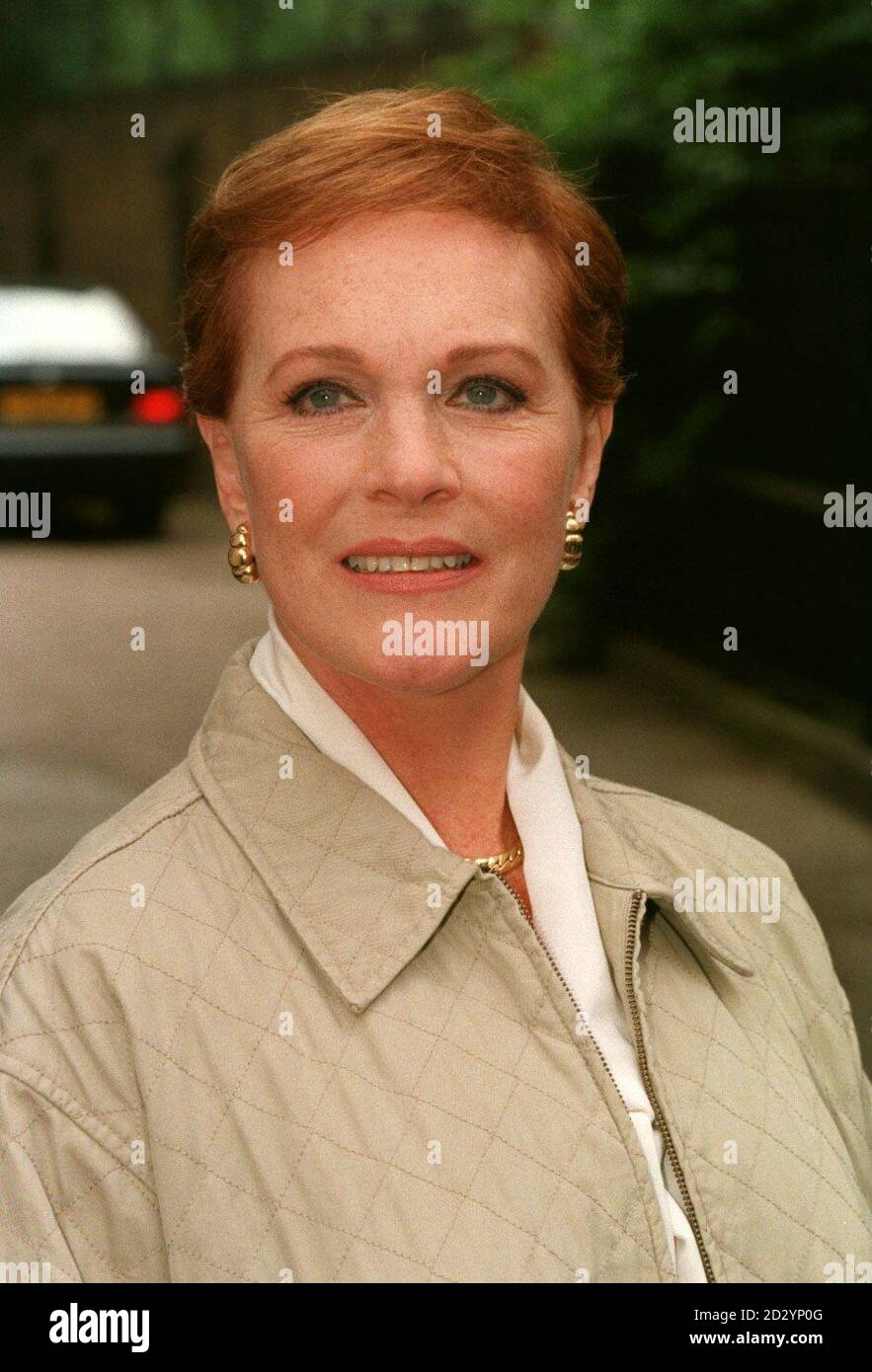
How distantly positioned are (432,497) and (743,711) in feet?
17.6

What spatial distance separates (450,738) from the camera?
1720 mm

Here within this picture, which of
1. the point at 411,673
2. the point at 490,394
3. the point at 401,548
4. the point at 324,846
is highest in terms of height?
the point at 490,394

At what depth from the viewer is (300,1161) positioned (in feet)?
4.76

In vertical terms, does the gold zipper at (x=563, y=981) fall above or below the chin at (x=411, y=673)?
below

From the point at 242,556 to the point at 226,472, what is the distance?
0.08 meters

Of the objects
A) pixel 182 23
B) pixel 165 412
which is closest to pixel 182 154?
pixel 182 23

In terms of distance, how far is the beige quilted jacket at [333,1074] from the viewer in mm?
1433

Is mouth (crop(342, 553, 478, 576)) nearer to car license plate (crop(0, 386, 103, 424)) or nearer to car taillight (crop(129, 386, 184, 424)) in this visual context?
car license plate (crop(0, 386, 103, 424))

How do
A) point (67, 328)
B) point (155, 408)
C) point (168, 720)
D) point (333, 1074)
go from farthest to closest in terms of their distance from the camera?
point (67, 328) → point (155, 408) → point (168, 720) → point (333, 1074)

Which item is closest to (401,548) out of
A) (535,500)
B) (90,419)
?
(535,500)

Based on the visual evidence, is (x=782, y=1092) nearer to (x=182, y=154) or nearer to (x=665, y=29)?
(x=665, y=29)

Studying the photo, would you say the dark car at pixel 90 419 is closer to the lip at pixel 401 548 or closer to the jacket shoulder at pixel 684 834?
the jacket shoulder at pixel 684 834

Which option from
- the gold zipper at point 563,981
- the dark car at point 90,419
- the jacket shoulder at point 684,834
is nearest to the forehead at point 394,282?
the gold zipper at point 563,981

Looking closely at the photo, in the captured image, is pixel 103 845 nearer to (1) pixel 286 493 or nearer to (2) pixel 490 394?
(1) pixel 286 493
